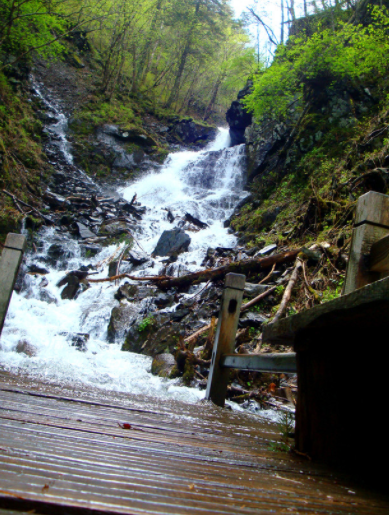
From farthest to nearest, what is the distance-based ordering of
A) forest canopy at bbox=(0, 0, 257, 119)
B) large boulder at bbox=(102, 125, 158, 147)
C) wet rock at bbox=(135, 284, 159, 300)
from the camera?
forest canopy at bbox=(0, 0, 257, 119), large boulder at bbox=(102, 125, 158, 147), wet rock at bbox=(135, 284, 159, 300)

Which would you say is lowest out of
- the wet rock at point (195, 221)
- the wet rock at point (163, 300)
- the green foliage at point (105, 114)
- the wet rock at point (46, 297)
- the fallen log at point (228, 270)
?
the wet rock at point (46, 297)

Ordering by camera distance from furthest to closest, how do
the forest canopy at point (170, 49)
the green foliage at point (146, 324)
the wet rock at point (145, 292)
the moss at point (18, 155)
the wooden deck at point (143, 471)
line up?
the forest canopy at point (170, 49) < the moss at point (18, 155) < the wet rock at point (145, 292) < the green foliage at point (146, 324) < the wooden deck at point (143, 471)

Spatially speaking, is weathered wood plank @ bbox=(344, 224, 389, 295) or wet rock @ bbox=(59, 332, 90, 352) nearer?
weathered wood plank @ bbox=(344, 224, 389, 295)

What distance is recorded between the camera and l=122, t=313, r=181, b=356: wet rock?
24.7 ft

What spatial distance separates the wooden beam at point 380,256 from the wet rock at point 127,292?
8.54m

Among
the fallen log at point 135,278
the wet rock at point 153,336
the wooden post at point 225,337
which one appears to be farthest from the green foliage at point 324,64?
the wooden post at point 225,337

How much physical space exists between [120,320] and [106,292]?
2.02 metres

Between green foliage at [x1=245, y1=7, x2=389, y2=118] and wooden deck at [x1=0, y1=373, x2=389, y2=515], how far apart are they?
1553cm

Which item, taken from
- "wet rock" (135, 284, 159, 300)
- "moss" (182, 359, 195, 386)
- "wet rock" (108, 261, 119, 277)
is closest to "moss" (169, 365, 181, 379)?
"moss" (182, 359, 195, 386)

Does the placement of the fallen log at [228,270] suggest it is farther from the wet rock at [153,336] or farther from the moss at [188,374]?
the moss at [188,374]

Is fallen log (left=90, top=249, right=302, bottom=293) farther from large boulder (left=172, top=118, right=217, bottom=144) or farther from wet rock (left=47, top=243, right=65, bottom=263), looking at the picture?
large boulder (left=172, top=118, right=217, bottom=144)

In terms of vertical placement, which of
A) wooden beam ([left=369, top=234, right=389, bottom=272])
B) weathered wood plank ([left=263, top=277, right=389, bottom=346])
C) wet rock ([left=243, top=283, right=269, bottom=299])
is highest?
wet rock ([left=243, top=283, right=269, bottom=299])

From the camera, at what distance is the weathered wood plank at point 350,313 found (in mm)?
1052

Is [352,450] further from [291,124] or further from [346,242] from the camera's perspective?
[291,124]
